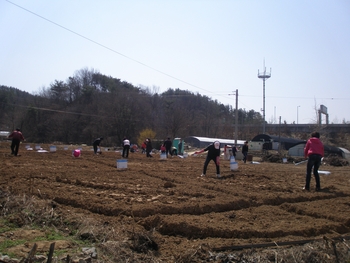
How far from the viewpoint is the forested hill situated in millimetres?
63094

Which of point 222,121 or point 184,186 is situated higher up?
point 222,121

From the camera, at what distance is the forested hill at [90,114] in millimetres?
63094

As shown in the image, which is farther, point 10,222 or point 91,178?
point 91,178

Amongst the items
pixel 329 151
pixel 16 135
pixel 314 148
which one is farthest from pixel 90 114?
pixel 314 148

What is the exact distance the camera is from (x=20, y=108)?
6656 cm

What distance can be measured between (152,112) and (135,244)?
64.4m

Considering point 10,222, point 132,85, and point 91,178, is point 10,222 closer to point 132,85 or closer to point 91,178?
point 91,178

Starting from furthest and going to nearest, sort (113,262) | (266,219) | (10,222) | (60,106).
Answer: (60,106), (266,219), (10,222), (113,262)

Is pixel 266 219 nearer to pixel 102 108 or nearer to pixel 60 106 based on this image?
pixel 102 108

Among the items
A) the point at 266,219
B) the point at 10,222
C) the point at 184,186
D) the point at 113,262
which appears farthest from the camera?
the point at 184,186

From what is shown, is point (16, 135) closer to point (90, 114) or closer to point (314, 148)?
point (314, 148)

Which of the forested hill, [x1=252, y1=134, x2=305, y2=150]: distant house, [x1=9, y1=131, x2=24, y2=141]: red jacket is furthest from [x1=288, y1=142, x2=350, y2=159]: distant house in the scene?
[x1=9, y1=131, x2=24, y2=141]: red jacket

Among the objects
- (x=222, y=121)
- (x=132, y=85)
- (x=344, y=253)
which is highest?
(x=132, y=85)

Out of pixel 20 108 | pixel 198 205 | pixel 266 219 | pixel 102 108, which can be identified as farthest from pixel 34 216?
pixel 20 108
